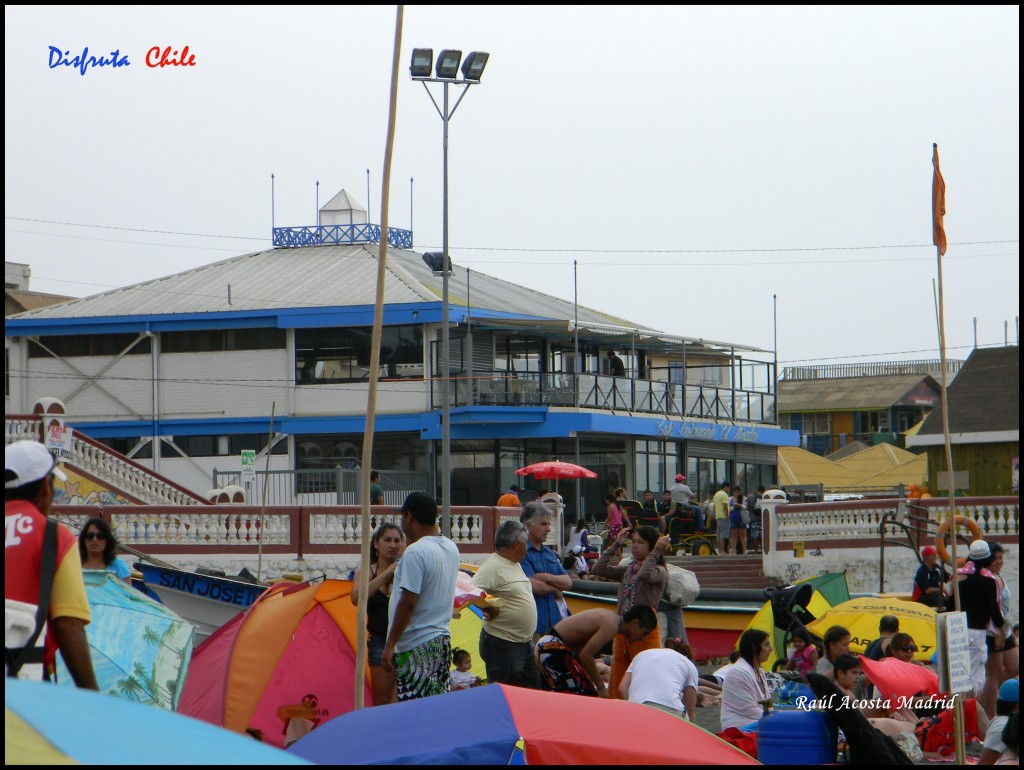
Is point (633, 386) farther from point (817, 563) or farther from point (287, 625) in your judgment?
point (287, 625)

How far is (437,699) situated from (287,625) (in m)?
3.78

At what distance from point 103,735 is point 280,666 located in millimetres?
7034

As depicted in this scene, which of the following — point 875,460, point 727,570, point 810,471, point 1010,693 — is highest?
point 875,460

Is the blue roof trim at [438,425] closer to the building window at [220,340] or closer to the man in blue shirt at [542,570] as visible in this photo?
the building window at [220,340]

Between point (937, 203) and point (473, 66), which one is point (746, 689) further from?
point (473, 66)

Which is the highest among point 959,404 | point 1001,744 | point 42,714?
point 959,404

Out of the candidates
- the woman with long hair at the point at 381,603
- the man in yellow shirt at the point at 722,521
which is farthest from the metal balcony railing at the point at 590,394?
the woman with long hair at the point at 381,603

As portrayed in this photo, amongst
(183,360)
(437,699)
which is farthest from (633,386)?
(437,699)

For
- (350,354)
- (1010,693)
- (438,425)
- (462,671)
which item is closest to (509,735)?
(1010,693)

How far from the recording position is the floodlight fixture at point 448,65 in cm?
2709

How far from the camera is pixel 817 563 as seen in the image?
2953cm

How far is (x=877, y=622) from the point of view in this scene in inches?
583

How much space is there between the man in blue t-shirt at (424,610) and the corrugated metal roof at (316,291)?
30536 millimetres

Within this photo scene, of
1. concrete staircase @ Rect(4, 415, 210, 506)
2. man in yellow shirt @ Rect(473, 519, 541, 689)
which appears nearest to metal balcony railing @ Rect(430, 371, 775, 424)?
concrete staircase @ Rect(4, 415, 210, 506)
